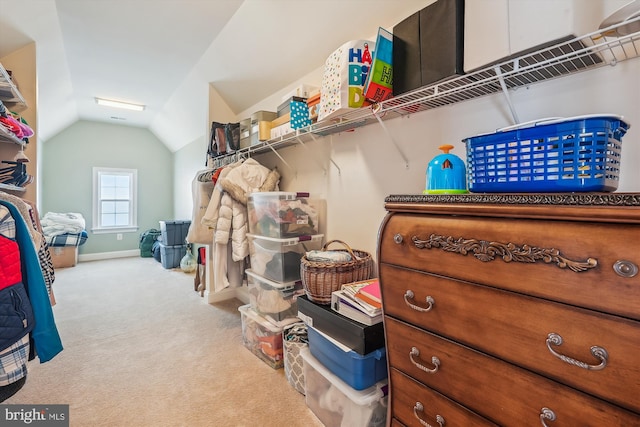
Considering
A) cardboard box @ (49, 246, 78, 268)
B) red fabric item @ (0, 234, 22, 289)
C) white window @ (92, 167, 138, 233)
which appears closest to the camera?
red fabric item @ (0, 234, 22, 289)

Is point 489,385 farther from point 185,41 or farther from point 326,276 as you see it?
point 185,41

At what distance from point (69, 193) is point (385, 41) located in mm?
6572

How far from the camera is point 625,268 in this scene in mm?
579

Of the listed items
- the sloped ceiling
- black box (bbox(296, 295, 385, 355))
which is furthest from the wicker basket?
the sloped ceiling

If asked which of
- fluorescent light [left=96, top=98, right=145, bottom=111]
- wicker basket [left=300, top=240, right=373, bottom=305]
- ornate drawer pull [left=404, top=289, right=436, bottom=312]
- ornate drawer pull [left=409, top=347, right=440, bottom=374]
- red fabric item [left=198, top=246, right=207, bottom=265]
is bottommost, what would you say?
red fabric item [left=198, top=246, right=207, bottom=265]

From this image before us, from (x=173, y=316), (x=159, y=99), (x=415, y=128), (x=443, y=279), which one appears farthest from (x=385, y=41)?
(x=159, y=99)

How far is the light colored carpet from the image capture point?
63.5 inches

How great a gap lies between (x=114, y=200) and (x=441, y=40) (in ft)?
22.1

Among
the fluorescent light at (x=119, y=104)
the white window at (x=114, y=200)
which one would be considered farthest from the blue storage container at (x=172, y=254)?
the fluorescent light at (x=119, y=104)

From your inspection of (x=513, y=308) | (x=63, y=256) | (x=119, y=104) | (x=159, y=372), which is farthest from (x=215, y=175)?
(x=63, y=256)

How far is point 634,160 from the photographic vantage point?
925 mm

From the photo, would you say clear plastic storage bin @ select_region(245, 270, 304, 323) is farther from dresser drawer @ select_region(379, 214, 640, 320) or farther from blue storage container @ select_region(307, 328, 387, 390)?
dresser drawer @ select_region(379, 214, 640, 320)

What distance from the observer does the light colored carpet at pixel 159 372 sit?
161 centimetres

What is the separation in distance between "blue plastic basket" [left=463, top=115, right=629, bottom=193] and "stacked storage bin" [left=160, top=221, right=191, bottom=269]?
16.8ft
